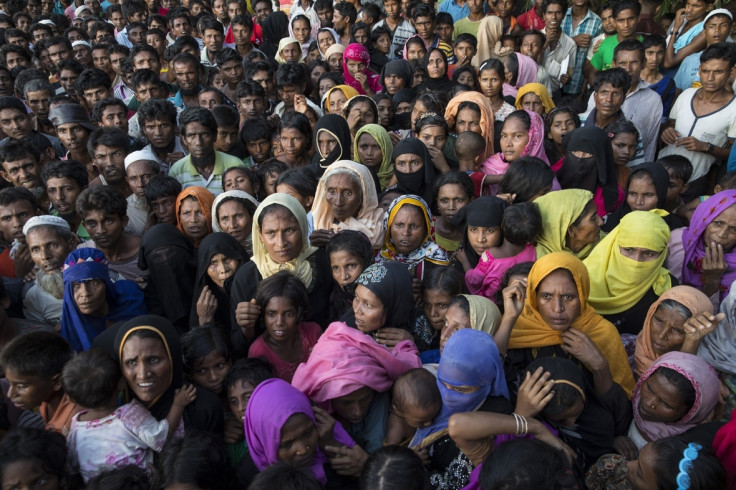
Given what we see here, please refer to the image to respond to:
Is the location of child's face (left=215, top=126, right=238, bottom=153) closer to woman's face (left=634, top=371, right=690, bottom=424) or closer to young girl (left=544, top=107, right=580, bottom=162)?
young girl (left=544, top=107, right=580, bottom=162)

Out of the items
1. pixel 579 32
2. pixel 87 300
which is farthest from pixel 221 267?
pixel 579 32

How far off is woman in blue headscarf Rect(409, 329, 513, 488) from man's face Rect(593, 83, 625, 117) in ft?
12.3

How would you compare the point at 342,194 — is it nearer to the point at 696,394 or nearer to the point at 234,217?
the point at 234,217

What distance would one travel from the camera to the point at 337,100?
6.21 metres

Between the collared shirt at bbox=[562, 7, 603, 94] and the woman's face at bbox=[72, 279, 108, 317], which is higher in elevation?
the collared shirt at bbox=[562, 7, 603, 94]

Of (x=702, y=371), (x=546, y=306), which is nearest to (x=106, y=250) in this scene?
(x=546, y=306)

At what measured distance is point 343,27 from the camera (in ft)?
28.9

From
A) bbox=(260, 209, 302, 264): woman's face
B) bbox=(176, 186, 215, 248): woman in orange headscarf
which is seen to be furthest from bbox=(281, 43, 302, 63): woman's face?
bbox=(260, 209, 302, 264): woman's face

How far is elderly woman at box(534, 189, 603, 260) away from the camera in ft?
12.3

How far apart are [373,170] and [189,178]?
177 cm

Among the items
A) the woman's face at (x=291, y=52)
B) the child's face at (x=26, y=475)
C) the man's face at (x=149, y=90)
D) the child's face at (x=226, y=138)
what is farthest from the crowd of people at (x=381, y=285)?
the woman's face at (x=291, y=52)

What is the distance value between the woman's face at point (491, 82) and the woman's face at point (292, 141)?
7.26 ft

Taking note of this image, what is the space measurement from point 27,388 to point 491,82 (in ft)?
17.2

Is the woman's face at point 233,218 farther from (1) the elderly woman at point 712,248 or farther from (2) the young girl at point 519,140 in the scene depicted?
(1) the elderly woman at point 712,248
